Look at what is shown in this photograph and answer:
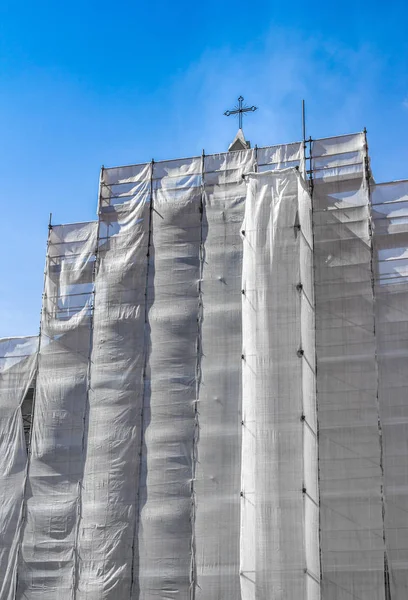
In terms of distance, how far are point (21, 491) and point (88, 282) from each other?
5.82 meters

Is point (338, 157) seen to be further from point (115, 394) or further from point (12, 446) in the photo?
point (12, 446)

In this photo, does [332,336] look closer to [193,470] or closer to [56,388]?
[193,470]

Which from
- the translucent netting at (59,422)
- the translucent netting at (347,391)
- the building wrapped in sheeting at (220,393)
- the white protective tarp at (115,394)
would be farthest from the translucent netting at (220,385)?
the translucent netting at (59,422)

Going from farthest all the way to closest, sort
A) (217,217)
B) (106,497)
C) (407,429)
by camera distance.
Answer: (217,217) < (106,497) < (407,429)

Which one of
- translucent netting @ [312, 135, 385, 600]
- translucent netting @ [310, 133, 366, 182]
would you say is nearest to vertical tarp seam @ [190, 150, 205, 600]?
translucent netting @ [312, 135, 385, 600]

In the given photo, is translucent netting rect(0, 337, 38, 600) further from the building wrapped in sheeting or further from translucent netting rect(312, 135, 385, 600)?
translucent netting rect(312, 135, 385, 600)

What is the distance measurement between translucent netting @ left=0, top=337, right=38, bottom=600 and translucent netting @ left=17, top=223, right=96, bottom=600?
16.6 inches

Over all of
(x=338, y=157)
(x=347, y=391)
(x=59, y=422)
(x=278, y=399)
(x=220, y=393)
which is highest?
(x=338, y=157)

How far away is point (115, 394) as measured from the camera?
2284 cm

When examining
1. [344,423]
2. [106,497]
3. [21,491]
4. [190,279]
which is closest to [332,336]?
[344,423]

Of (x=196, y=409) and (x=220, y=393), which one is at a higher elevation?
(x=220, y=393)

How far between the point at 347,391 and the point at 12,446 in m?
9.05

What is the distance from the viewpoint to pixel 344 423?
20.9m

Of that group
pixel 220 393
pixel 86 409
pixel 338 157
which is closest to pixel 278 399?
pixel 220 393
